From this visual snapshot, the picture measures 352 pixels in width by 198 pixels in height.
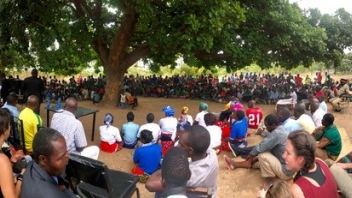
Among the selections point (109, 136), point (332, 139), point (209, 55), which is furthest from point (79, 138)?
point (209, 55)

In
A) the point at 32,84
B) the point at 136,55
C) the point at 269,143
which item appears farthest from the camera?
the point at 136,55

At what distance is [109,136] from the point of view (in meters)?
7.06

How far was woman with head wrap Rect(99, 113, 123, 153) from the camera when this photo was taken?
23.1ft

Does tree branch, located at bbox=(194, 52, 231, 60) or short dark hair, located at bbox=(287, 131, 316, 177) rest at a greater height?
tree branch, located at bbox=(194, 52, 231, 60)

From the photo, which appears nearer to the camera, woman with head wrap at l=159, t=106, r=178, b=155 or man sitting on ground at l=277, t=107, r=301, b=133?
man sitting on ground at l=277, t=107, r=301, b=133

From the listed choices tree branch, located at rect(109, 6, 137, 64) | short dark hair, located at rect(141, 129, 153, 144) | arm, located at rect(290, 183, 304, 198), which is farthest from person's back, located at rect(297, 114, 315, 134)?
tree branch, located at rect(109, 6, 137, 64)

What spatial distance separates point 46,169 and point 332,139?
16.3 ft

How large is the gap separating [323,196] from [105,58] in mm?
12538

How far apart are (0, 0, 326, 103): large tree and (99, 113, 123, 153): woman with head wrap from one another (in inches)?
135

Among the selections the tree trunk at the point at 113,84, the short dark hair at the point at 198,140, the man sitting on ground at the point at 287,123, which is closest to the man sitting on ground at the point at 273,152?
the man sitting on ground at the point at 287,123

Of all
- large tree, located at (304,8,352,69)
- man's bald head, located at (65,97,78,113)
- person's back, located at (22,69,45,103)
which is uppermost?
large tree, located at (304,8,352,69)

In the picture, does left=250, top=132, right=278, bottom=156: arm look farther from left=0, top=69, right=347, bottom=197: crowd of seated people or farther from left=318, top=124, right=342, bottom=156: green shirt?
left=318, top=124, right=342, bottom=156: green shirt

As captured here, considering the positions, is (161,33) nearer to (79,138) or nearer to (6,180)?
(79,138)

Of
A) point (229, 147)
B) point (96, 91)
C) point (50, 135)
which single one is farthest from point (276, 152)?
point (96, 91)
